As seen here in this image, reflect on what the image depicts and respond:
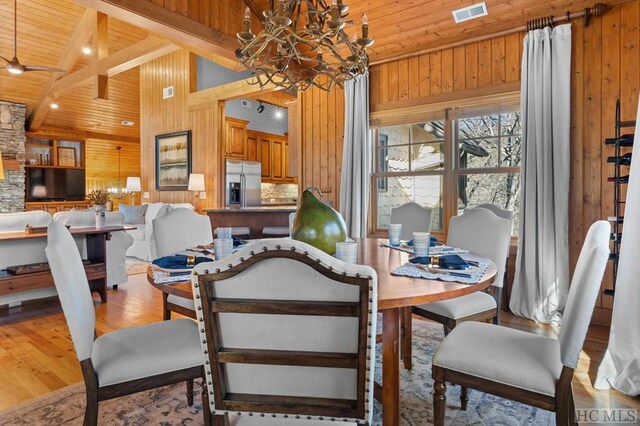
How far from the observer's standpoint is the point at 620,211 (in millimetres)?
3180

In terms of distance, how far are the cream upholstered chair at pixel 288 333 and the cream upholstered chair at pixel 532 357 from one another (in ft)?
1.99

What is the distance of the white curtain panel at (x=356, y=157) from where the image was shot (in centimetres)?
457

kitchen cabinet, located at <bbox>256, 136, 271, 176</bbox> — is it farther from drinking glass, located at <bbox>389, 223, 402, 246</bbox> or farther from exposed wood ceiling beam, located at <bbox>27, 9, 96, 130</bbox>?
drinking glass, located at <bbox>389, 223, 402, 246</bbox>

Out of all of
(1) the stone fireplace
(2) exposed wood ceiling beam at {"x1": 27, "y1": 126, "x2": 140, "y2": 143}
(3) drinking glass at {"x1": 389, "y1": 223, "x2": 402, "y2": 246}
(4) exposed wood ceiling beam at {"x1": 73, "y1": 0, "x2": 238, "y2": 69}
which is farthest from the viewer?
(2) exposed wood ceiling beam at {"x1": 27, "y1": 126, "x2": 140, "y2": 143}

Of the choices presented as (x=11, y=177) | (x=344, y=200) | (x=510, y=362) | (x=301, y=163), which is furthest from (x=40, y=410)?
(x=11, y=177)

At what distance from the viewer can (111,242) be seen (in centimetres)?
437

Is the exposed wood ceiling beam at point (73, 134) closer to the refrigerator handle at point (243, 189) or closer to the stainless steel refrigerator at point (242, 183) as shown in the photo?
the stainless steel refrigerator at point (242, 183)

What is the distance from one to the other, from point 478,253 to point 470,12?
8.06 feet

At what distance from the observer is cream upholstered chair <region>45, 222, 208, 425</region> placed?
135cm

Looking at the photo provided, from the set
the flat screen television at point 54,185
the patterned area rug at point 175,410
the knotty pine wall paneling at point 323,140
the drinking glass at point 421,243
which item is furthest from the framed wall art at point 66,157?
the drinking glass at point 421,243

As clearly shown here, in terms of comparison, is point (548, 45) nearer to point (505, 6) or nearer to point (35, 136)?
point (505, 6)

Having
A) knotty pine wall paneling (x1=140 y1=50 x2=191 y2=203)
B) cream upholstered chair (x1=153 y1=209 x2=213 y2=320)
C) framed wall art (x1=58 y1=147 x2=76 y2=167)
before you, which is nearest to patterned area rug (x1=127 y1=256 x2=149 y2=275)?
knotty pine wall paneling (x1=140 y1=50 x2=191 y2=203)

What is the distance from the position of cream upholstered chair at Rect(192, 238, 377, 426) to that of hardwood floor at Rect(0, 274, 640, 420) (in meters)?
1.67

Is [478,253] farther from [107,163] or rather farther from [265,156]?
[107,163]
